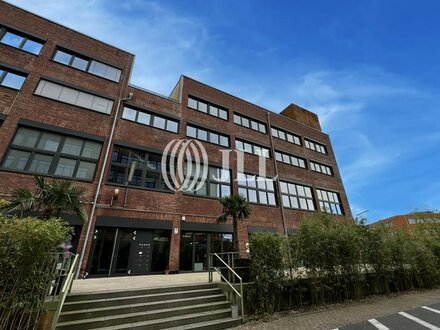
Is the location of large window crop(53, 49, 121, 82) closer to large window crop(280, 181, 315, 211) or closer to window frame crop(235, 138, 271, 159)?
window frame crop(235, 138, 271, 159)

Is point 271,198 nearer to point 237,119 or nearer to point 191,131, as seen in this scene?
point 237,119

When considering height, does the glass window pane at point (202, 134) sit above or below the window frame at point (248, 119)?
below

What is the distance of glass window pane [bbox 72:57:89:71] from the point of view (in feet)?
40.5

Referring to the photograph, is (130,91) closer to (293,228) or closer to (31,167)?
(31,167)

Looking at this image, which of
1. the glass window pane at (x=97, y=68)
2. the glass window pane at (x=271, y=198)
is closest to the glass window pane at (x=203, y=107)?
the glass window pane at (x=97, y=68)

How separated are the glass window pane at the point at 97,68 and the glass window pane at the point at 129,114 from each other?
8.76 ft

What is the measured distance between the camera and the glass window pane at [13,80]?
10.1 m

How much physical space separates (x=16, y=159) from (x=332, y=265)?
1306 cm

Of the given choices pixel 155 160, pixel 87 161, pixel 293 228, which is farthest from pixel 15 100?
pixel 293 228

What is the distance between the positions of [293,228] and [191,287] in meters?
11.3

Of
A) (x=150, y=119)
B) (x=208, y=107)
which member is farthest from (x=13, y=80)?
(x=208, y=107)

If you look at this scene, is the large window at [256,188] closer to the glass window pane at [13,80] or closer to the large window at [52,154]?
the large window at [52,154]

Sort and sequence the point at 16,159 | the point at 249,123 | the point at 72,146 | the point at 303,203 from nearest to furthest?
the point at 16,159, the point at 72,146, the point at 303,203, the point at 249,123

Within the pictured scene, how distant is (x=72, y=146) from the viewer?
10.5 meters
